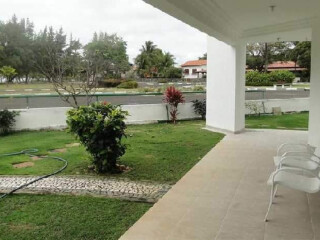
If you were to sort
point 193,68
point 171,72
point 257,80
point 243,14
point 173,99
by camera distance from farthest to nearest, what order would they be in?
point 193,68 → point 171,72 → point 257,80 → point 173,99 → point 243,14

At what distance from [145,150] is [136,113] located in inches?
170

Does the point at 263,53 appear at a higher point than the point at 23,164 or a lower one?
higher

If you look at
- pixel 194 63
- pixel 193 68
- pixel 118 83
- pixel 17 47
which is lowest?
pixel 118 83

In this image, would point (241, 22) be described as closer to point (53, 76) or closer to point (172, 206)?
point (172, 206)

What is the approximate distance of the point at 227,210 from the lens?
161 inches

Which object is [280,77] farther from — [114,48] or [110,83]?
[114,48]

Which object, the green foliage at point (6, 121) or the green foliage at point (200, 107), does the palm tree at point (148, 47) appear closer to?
the green foliage at point (200, 107)

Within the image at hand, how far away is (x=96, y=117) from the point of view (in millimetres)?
5859

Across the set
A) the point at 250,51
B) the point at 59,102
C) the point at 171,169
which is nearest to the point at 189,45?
the point at 250,51

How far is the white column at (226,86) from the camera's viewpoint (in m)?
9.77

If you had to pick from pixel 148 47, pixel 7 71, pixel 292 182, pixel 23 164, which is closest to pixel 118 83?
pixel 7 71

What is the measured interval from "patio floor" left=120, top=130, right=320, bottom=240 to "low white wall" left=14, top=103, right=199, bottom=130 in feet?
19.4

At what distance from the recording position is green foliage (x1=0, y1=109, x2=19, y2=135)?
32.9 ft

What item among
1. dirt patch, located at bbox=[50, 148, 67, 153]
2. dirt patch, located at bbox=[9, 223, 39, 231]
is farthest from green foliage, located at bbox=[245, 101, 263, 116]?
dirt patch, located at bbox=[9, 223, 39, 231]
